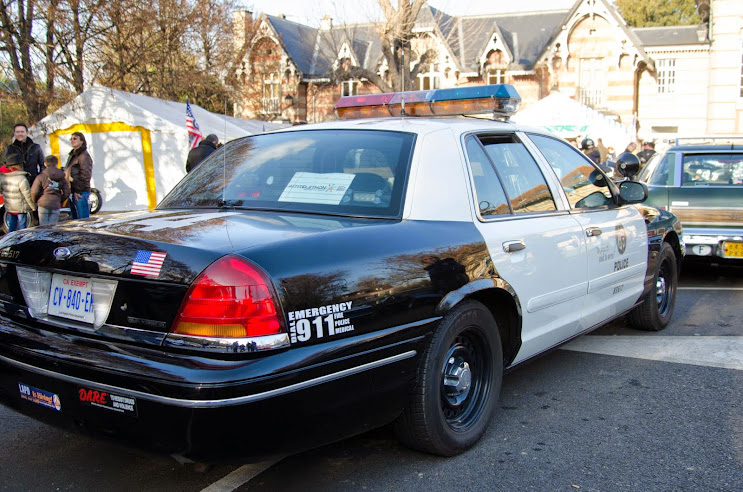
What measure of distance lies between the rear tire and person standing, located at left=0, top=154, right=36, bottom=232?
318 inches

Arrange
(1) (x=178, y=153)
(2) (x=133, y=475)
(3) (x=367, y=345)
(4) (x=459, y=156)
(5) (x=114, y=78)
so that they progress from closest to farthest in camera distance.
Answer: (3) (x=367, y=345), (2) (x=133, y=475), (4) (x=459, y=156), (1) (x=178, y=153), (5) (x=114, y=78)

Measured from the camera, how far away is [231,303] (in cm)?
234

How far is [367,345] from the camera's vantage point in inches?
103

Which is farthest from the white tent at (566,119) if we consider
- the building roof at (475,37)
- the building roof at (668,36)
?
the building roof at (668,36)

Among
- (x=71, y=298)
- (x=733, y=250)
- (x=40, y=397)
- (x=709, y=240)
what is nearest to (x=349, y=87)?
(x=709, y=240)

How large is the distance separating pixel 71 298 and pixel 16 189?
7917 mm

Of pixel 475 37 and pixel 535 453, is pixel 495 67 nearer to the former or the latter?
pixel 475 37

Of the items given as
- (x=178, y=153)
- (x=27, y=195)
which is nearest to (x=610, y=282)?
(x=27, y=195)

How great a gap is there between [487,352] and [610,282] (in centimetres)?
146

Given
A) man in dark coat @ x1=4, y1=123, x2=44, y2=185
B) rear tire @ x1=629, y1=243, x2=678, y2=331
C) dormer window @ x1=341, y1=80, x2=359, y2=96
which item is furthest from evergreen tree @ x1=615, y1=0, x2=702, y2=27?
rear tire @ x1=629, y1=243, x2=678, y2=331

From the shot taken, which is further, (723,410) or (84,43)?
(84,43)

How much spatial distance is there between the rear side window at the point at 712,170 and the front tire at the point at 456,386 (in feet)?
18.4

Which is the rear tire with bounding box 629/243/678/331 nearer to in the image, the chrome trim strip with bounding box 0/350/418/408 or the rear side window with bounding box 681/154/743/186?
the rear side window with bounding box 681/154/743/186

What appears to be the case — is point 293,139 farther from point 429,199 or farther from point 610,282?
point 610,282
